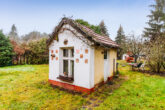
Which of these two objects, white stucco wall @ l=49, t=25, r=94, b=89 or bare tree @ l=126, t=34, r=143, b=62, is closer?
white stucco wall @ l=49, t=25, r=94, b=89

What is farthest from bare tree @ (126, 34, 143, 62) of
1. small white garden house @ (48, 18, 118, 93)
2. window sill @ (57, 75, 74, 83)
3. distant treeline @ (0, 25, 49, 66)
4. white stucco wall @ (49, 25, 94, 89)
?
distant treeline @ (0, 25, 49, 66)

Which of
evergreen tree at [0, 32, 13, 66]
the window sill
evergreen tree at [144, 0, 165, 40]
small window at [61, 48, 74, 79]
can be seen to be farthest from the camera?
evergreen tree at [144, 0, 165, 40]

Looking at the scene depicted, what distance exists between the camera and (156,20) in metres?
21.0

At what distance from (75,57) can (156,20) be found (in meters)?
26.5

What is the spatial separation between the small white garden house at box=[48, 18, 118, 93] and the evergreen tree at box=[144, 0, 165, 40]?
22.7 meters

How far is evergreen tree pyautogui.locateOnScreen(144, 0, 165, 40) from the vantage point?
2042cm

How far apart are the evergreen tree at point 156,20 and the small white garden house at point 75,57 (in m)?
22.7

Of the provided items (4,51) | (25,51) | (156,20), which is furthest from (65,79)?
(156,20)

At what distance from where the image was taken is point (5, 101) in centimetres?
358

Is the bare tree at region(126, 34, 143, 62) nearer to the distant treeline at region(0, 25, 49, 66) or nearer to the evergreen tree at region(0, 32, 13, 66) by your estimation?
the distant treeline at region(0, 25, 49, 66)

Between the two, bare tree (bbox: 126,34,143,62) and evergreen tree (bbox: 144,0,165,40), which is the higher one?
evergreen tree (bbox: 144,0,165,40)

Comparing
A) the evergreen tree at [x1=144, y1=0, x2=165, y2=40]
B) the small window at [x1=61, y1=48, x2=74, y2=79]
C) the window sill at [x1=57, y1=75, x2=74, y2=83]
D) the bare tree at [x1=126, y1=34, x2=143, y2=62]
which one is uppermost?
the evergreen tree at [x1=144, y1=0, x2=165, y2=40]

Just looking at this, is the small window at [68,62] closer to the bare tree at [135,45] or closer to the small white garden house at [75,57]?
the small white garden house at [75,57]

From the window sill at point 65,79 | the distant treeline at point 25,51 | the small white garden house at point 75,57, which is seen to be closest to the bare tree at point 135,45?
the small white garden house at point 75,57
